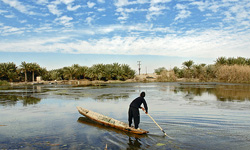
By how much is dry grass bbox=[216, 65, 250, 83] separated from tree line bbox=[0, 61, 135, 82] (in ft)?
145

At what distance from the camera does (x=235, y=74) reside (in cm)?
6253

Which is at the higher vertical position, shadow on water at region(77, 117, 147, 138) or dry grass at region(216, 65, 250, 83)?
dry grass at region(216, 65, 250, 83)

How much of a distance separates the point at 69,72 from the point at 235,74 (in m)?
71.8

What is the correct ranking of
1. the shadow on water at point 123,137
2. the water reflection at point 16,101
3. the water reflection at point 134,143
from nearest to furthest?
the water reflection at point 134,143 < the shadow on water at point 123,137 < the water reflection at point 16,101

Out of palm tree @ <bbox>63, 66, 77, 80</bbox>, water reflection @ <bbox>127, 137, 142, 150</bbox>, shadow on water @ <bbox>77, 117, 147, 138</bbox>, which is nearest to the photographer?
water reflection @ <bbox>127, 137, 142, 150</bbox>

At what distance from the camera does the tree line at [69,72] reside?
87.9 metres

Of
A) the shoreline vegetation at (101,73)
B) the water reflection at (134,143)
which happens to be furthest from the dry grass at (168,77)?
the water reflection at (134,143)

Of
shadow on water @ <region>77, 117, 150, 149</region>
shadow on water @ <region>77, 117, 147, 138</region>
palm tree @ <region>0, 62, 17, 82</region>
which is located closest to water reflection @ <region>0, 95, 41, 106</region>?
shadow on water @ <region>77, 117, 147, 138</region>

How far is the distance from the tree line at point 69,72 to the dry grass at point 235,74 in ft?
145

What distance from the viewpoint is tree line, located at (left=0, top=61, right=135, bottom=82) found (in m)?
87.9

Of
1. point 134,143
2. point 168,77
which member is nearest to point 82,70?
point 168,77

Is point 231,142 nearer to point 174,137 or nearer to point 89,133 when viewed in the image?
point 174,137

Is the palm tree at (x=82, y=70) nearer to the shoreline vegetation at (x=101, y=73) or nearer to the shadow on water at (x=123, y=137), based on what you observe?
the shoreline vegetation at (x=101, y=73)

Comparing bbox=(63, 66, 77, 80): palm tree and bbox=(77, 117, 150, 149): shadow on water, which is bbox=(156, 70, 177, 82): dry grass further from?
bbox=(77, 117, 150, 149): shadow on water
